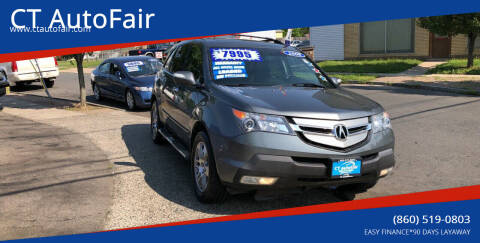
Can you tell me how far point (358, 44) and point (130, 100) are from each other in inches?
720

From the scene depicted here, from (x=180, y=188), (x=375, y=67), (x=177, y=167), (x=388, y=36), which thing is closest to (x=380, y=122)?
(x=180, y=188)

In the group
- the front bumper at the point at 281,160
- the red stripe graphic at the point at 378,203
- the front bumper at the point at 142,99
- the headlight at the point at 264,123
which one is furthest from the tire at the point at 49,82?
the headlight at the point at 264,123

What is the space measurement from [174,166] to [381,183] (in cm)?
269

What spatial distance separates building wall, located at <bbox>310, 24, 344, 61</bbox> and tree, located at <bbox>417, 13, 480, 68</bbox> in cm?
937

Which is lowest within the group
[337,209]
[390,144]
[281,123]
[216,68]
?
[337,209]

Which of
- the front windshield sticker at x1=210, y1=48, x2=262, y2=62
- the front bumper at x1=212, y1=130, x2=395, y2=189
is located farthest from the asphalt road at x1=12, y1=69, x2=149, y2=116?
the front bumper at x1=212, y1=130, x2=395, y2=189

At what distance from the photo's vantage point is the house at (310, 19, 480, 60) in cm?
2352

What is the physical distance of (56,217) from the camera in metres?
4.50

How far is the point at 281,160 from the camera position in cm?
403

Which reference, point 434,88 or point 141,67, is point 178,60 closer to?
point 141,67

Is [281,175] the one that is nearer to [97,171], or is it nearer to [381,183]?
[381,183]

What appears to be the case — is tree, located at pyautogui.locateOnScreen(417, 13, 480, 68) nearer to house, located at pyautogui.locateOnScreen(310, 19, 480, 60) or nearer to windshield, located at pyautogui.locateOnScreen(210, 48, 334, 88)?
house, located at pyautogui.locateOnScreen(310, 19, 480, 60)

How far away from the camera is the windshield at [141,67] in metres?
12.2

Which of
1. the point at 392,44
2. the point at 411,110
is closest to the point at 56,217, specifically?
the point at 411,110
